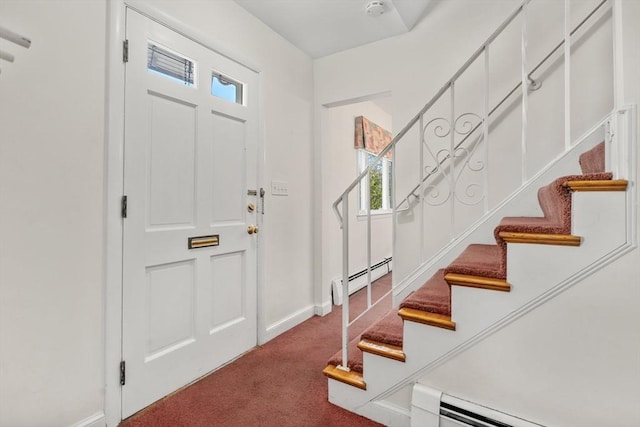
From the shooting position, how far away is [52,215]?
48.4 inches

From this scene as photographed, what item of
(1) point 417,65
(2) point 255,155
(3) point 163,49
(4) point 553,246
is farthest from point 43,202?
(1) point 417,65

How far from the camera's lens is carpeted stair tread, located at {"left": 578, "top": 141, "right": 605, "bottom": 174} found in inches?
48.9

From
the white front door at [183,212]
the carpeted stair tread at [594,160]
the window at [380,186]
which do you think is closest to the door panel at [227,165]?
the white front door at [183,212]

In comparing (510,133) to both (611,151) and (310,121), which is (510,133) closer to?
(611,151)

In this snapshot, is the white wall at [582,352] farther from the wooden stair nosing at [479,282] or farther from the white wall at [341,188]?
the white wall at [341,188]

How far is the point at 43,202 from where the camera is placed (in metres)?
1.20

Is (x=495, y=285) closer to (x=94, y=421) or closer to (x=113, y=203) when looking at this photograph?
(x=113, y=203)

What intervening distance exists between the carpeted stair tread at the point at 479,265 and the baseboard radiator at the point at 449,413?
1.74ft

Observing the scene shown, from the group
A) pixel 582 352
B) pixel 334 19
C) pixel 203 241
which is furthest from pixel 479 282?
pixel 334 19

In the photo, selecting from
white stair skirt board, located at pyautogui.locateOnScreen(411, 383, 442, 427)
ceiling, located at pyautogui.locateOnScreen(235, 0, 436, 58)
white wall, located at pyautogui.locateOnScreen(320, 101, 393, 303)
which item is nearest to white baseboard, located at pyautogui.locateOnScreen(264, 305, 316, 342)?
white wall, located at pyautogui.locateOnScreen(320, 101, 393, 303)

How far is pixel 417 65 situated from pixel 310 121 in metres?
1.00

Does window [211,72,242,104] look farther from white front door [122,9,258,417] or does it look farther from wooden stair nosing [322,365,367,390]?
wooden stair nosing [322,365,367,390]

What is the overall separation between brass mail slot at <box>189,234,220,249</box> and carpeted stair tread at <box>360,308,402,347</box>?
1.05 metres

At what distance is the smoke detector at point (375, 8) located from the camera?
6.66ft
